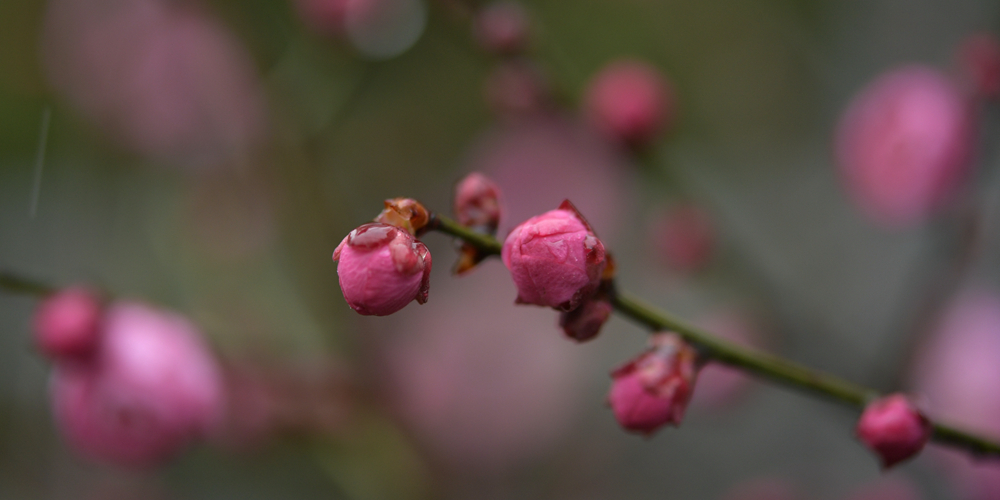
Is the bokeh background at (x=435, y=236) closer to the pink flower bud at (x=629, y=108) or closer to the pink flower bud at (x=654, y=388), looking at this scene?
the pink flower bud at (x=629, y=108)

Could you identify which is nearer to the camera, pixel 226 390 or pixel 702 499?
pixel 226 390

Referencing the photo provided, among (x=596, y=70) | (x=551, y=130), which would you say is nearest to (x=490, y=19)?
(x=551, y=130)

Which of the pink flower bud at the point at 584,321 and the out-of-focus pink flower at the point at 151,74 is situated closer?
the pink flower bud at the point at 584,321

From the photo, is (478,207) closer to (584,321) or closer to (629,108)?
(584,321)

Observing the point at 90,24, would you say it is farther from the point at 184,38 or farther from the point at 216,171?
the point at 216,171

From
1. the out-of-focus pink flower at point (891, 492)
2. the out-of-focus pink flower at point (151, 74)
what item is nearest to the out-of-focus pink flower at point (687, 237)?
the out-of-focus pink flower at point (891, 492)

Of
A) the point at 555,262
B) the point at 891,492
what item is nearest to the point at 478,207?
→ the point at 555,262

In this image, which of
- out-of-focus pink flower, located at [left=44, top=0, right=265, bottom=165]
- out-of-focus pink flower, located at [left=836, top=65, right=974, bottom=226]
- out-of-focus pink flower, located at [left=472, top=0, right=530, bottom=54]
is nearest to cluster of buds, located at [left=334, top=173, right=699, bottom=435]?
out-of-focus pink flower, located at [left=472, top=0, right=530, bottom=54]
